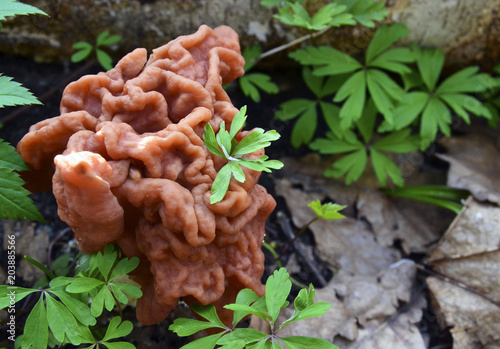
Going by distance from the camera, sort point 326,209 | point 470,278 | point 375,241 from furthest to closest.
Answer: point 375,241 < point 470,278 < point 326,209

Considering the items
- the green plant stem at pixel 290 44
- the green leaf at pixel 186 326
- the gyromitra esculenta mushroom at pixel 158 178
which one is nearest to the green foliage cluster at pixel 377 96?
the green plant stem at pixel 290 44

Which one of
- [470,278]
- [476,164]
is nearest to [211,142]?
[470,278]

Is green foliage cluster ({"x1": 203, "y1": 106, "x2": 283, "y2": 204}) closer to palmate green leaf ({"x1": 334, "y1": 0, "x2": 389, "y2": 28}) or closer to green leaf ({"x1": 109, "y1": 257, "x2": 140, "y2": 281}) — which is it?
green leaf ({"x1": 109, "y1": 257, "x2": 140, "y2": 281})

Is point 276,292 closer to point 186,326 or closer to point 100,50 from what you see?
point 186,326

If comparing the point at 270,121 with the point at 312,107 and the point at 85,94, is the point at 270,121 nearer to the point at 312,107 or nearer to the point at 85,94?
the point at 312,107

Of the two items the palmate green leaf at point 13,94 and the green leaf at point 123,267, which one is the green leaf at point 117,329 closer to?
the green leaf at point 123,267

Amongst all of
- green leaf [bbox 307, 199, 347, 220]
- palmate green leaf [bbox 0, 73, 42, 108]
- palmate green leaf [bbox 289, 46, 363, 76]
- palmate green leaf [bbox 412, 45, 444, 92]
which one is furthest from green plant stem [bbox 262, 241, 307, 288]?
palmate green leaf [bbox 412, 45, 444, 92]

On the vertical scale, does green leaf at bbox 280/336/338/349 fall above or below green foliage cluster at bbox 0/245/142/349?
below
